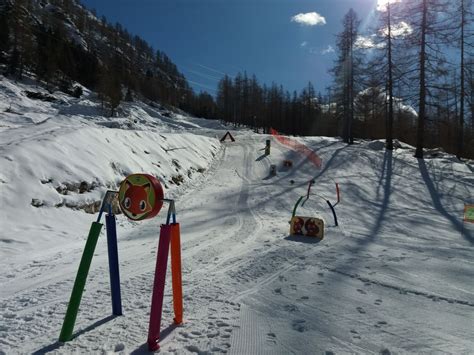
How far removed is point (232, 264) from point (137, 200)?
121 inches

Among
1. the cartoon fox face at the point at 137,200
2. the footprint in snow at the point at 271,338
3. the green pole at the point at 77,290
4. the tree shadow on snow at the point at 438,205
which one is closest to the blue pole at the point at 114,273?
the green pole at the point at 77,290

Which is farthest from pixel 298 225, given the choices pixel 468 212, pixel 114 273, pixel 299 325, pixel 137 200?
pixel 137 200

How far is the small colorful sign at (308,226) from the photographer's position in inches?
333

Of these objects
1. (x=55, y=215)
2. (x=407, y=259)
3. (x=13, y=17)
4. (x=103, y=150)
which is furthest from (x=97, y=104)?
(x=407, y=259)

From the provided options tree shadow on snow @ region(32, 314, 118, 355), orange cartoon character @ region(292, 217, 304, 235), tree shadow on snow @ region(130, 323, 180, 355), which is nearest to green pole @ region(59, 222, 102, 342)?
tree shadow on snow @ region(32, 314, 118, 355)

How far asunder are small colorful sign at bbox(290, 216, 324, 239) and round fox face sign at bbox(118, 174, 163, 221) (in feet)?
18.4

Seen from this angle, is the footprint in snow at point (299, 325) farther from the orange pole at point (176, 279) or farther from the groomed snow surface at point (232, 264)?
Result: the orange pole at point (176, 279)

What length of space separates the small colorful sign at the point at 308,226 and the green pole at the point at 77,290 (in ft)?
18.6

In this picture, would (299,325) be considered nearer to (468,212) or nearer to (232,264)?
(232,264)

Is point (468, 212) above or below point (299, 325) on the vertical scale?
above

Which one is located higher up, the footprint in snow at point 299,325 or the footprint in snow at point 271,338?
the footprint in snow at point 299,325

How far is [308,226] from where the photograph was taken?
28.1 feet

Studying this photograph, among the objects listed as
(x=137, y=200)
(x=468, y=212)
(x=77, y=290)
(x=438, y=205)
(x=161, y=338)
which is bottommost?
(x=161, y=338)

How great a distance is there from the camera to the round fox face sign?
346 centimetres
